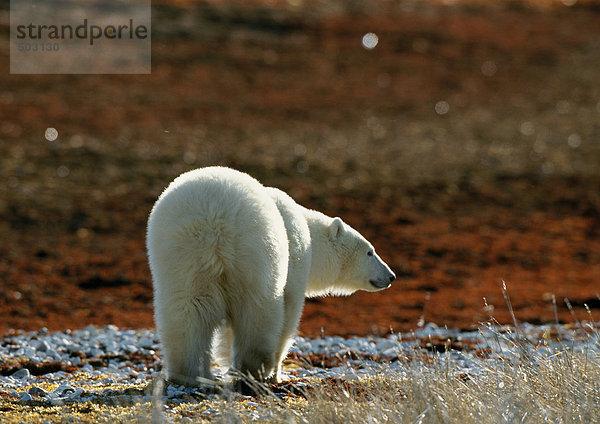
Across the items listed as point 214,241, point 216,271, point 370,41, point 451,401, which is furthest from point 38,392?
point 370,41

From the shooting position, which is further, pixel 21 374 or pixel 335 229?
pixel 335 229

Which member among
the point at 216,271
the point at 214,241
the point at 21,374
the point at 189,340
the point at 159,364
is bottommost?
the point at 159,364

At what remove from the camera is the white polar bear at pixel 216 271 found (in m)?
5.62

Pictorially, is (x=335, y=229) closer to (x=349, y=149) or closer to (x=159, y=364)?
(x=159, y=364)

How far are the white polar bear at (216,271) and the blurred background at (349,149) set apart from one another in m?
2.65

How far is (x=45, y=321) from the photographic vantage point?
10.7 m

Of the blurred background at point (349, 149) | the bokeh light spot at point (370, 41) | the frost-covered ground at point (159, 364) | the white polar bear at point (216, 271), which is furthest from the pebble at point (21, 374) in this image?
the bokeh light spot at point (370, 41)

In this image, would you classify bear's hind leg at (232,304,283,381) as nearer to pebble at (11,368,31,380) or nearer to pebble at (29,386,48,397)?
pebble at (29,386,48,397)

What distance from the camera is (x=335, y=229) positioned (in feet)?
24.6

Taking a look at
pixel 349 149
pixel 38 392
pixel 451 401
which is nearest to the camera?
pixel 451 401

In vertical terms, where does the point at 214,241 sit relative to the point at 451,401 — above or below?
above

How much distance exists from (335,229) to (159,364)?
81.0 inches

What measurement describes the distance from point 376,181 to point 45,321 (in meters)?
10.2
